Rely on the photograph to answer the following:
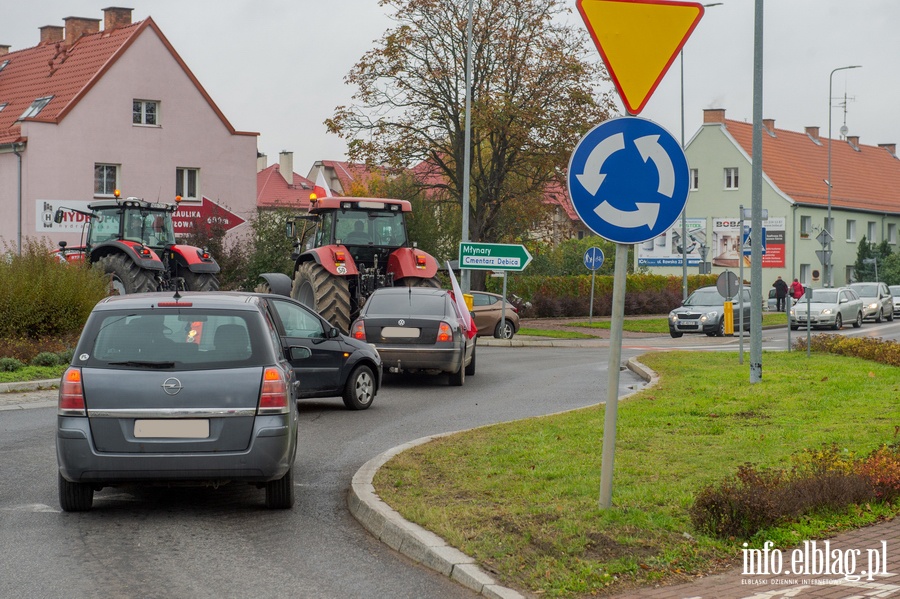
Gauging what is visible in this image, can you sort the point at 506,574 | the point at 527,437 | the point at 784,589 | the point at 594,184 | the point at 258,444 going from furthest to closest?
1. the point at 527,437
2. the point at 258,444
3. the point at 594,184
4. the point at 506,574
5. the point at 784,589

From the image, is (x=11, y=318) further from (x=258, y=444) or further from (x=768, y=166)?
(x=768, y=166)

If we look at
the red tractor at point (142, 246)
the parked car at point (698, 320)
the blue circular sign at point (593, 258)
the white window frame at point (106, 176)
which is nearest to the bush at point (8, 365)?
A: the red tractor at point (142, 246)

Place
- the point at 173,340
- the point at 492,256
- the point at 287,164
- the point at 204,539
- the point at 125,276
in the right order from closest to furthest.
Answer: the point at 204,539 → the point at 173,340 → the point at 125,276 → the point at 492,256 → the point at 287,164

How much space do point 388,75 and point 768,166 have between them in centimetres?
3530

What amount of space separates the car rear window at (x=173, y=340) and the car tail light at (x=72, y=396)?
157 mm

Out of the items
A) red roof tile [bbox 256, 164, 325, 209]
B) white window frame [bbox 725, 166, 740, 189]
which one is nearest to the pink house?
white window frame [bbox 725, 166, 740, 189]

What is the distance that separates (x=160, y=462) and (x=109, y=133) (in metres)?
36.9

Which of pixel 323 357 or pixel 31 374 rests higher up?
pixel 323 357

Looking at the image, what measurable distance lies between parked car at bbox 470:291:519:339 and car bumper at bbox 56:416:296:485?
2443 cm

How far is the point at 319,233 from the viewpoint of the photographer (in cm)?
2344

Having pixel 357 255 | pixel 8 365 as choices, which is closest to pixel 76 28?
pixel 357 255

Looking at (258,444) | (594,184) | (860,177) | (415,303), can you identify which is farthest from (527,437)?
(860,177)

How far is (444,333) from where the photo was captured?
17.7m

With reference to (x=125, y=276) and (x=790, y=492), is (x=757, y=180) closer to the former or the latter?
(x=790, y=492)
